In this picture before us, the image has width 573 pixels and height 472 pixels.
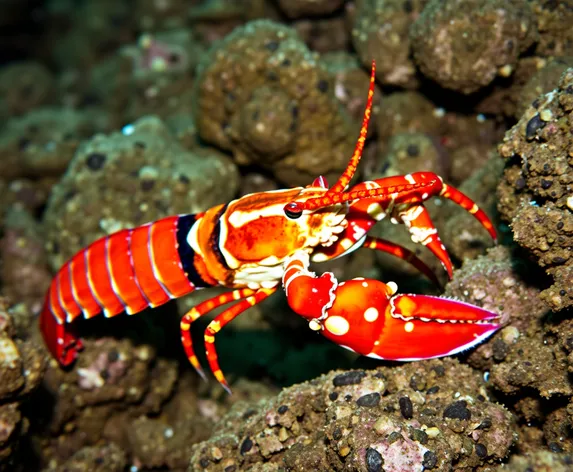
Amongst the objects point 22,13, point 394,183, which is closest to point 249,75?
point 394,183

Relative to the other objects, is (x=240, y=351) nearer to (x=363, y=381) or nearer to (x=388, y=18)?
(x=363, y=381)

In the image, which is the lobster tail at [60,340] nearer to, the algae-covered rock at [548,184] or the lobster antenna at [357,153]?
the lobster antenna at [357,153]

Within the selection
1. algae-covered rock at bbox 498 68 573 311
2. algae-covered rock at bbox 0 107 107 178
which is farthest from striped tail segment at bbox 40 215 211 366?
algae-covered rock at bbox 0 107 107 178

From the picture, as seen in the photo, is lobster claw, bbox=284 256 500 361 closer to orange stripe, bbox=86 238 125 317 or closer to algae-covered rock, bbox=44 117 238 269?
orange stripe, bbox=86 238 125 317

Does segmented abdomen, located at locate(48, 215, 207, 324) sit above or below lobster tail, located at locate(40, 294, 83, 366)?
above

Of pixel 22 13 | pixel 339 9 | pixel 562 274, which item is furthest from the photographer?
pixel 22 13

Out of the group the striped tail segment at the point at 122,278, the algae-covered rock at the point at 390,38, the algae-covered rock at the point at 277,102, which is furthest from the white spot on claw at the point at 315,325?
the algae-covered rock at the point at 390,38

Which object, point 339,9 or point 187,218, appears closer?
point 187,218
